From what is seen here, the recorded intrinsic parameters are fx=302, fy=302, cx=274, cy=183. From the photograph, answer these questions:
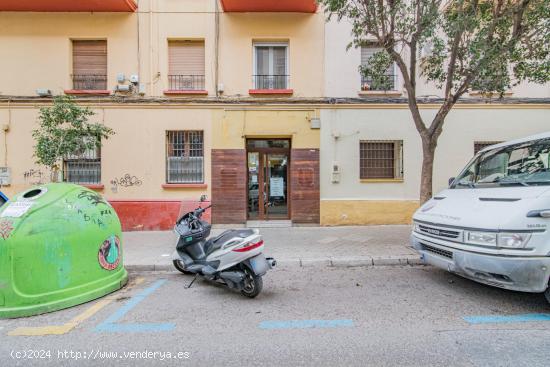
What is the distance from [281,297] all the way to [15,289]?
10.7 ft

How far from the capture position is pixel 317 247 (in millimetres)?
6828

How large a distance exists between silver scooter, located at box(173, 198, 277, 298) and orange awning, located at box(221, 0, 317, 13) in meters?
7.02

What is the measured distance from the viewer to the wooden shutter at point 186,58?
30.9 feet

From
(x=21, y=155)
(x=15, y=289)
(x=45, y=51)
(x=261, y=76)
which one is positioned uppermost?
(x=45, y=51)

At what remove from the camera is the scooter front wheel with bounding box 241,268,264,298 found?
4078 millimetres

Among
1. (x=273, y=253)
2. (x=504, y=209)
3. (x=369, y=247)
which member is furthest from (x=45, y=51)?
(x=504, y=209)

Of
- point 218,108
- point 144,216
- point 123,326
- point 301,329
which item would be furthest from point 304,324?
point 218,108

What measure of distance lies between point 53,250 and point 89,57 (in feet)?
25.8

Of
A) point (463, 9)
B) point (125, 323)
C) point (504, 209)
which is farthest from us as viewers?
point (463, 9)

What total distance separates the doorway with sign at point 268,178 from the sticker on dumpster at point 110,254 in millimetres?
5384

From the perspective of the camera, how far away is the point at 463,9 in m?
6.10

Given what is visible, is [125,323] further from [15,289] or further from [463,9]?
[463,9]

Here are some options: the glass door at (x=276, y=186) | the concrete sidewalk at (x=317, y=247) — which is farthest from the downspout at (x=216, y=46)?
the concrete sidewalk at (x=317, y=247)

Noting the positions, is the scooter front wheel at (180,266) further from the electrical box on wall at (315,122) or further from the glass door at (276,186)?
the electrical box on wall at (315,122)
